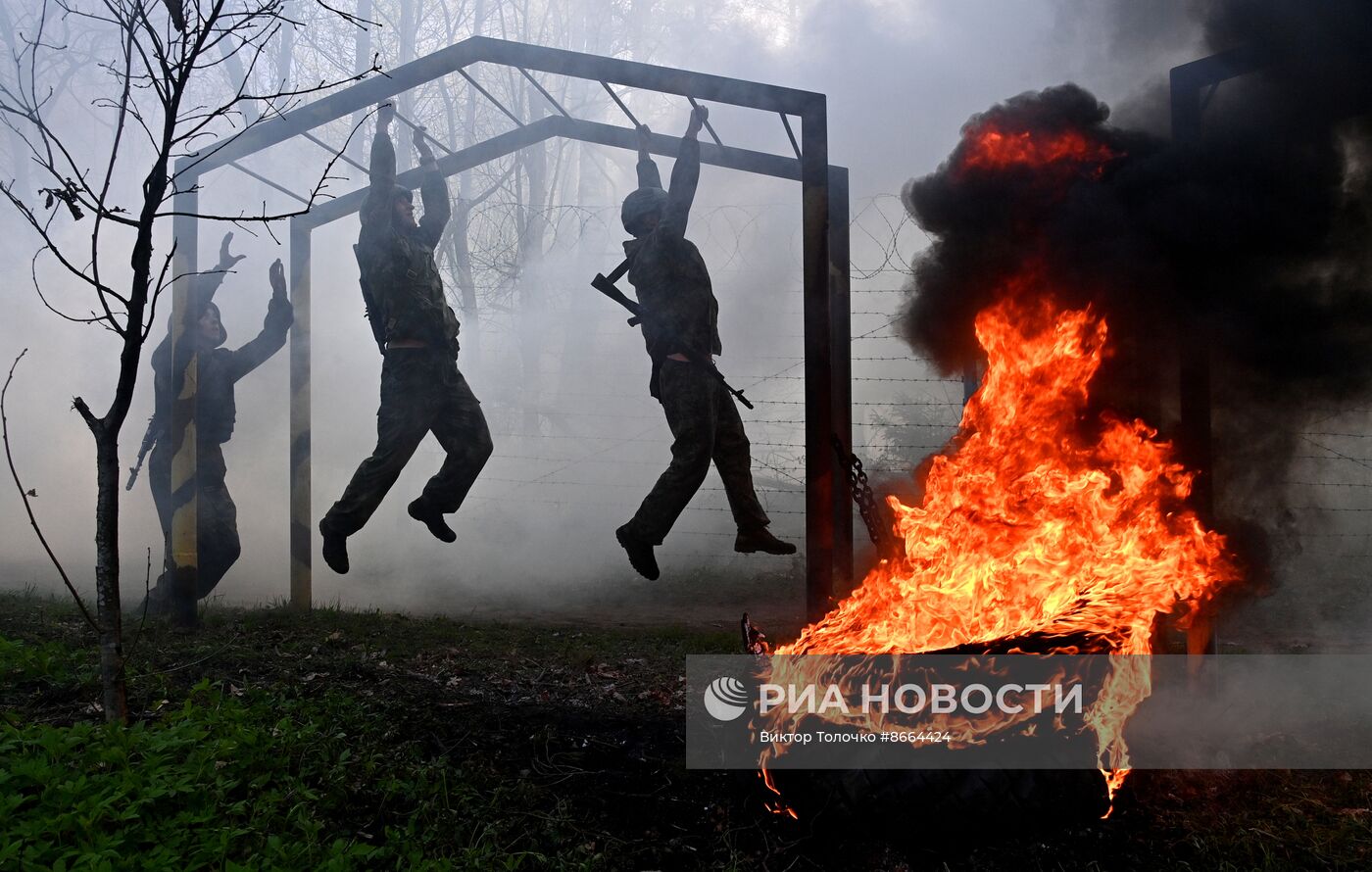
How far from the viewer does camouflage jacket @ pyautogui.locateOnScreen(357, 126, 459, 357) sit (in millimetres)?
6332

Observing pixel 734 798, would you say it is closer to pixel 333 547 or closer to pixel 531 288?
pixel 333 547

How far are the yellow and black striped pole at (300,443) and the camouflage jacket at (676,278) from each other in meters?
3.44

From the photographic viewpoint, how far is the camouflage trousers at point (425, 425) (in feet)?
21.3

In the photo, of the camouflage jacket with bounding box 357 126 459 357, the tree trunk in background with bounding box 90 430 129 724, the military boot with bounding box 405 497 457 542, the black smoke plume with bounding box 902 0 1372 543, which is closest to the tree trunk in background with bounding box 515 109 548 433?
the camouflage jacket with bounding box 357 126 459 357

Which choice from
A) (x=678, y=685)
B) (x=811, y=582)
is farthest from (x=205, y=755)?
(x=811, y=582)

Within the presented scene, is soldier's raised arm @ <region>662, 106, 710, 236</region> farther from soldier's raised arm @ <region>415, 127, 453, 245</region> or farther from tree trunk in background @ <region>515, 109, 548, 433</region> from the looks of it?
tree trunk in background @ <region>515, 109, 548, 433</region>

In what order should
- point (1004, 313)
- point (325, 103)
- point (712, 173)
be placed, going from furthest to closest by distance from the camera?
point (712, 173) → point (325, 103) → point (1004, 313)

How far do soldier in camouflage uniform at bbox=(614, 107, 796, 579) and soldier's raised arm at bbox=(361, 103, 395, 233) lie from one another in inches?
68.3

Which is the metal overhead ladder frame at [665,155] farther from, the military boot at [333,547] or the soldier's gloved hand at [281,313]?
the military boot at [333,547]

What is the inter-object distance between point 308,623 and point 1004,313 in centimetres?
562

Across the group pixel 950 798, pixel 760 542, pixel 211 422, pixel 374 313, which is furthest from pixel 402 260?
pixel 950 798

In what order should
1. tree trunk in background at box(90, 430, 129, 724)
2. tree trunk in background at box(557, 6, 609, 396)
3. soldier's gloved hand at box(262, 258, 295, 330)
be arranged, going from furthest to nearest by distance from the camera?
tree trunk in background at box(557, 6, 609, 396), soldier's gloved hand at box(262, 258, 295, 330), tree trunk in background at box(90, 430, 129, 724)

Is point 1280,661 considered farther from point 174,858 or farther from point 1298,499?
point 174,858

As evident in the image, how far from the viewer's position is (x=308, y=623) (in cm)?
699
